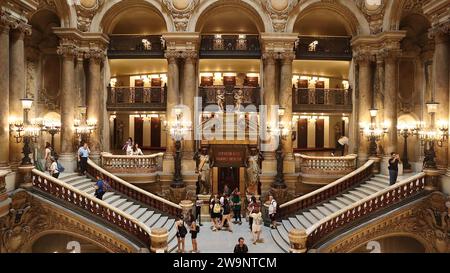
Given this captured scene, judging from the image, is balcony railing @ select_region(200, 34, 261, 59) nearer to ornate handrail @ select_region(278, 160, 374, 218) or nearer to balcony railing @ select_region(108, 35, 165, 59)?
balcony railing @ select_region(108, 35, 165, 59)

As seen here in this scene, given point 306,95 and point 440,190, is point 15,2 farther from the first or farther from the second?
point 440,190

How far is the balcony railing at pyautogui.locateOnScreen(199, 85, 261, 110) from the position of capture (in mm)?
19781

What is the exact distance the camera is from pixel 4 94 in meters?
12.0

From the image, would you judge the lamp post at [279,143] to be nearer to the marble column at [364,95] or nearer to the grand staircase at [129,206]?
the marble column at [364,95]

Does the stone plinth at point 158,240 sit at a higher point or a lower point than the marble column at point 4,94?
lower

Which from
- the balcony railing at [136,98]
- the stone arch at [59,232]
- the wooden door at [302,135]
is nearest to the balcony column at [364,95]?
the wooden door at [302,135]

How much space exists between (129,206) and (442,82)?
13.8m

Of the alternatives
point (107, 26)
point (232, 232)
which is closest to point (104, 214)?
point (232, 232)

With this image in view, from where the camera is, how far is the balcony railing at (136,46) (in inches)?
781

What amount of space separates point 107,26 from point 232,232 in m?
13.1

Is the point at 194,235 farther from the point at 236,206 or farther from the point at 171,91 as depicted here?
the point at 171,91

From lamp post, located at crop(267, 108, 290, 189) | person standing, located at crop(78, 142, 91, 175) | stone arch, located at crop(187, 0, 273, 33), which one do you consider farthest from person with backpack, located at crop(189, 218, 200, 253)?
stone arch, located at crop(187, 0, 273, 33)

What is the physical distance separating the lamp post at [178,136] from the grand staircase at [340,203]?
210 inches

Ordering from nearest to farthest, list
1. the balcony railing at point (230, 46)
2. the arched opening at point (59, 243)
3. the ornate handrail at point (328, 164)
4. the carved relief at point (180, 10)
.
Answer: the arched opening at point (59, 243) < the ornate handrail at point (328, 164) < the carved relief at point (180, 10) < the balcony railing at point (230, 46)
